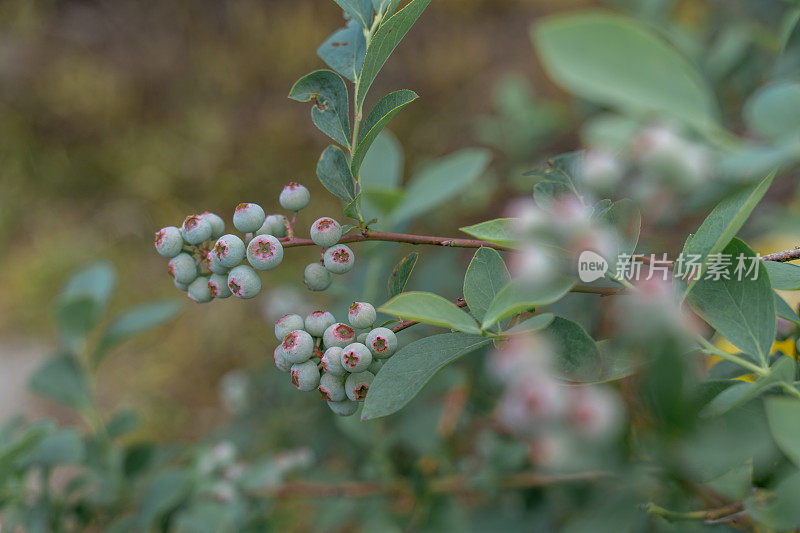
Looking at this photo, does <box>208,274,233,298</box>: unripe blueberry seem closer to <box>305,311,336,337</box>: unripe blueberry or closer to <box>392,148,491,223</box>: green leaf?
<box>305,311,336,337</box>: unripe blueberry

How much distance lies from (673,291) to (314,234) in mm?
215

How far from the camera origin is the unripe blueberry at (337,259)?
1.32 ft

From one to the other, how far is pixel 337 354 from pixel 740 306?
242 millimetres

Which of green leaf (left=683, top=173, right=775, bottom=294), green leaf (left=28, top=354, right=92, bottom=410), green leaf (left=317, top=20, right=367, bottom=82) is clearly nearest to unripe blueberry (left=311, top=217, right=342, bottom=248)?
green leaf (left=317, top=20, right=367, bottom=82)

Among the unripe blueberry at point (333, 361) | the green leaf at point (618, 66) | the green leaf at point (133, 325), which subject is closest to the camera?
the green leaf at point (618, 66)

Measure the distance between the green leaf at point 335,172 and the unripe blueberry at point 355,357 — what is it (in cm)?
10

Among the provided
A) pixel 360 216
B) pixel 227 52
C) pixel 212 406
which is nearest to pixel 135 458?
pixel 360 216

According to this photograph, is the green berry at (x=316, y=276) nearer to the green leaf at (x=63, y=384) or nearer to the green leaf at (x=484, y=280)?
the green leaf at (x=484, y=280)

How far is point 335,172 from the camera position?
1.38 feet

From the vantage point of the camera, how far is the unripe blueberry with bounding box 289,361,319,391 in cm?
38

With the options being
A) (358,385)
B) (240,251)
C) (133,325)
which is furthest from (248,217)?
(133,325)

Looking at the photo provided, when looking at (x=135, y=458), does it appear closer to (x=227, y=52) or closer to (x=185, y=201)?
(x=185, y=201)

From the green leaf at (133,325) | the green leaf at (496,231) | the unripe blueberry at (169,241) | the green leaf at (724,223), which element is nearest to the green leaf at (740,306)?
the green leaf at (724,223)

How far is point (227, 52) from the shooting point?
6.56 feet
